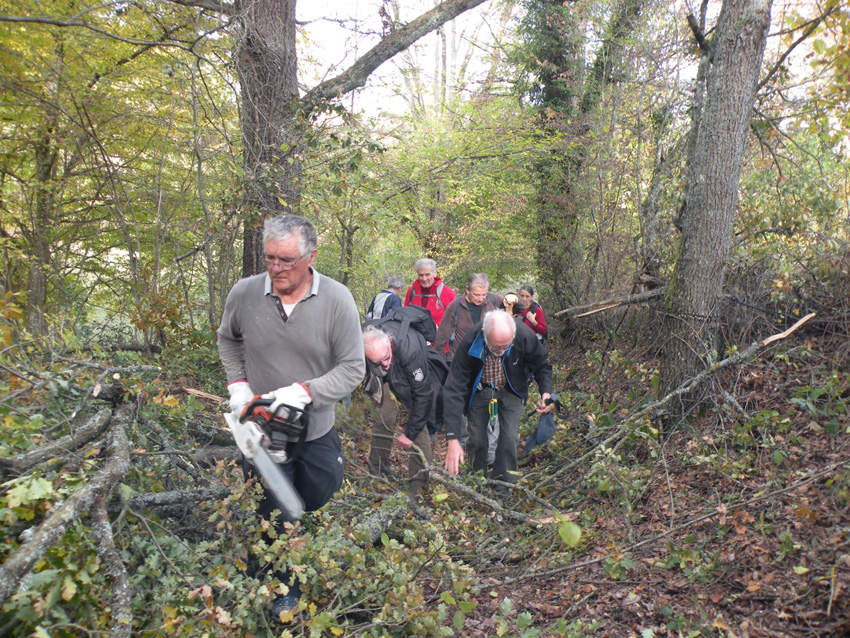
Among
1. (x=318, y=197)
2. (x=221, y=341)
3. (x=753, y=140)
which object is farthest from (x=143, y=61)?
(x=753, y=140)

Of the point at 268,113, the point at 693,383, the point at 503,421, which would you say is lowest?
the point at 503,421

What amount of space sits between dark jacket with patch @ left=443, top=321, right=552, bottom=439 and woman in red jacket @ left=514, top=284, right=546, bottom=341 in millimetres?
3312

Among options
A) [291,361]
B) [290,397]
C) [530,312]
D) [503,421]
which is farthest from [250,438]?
[530,312]

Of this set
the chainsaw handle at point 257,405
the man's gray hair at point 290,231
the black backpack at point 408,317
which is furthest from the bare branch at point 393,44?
the chainsaw handle at point 257,405

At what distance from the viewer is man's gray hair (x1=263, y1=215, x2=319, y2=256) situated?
9.84 feet

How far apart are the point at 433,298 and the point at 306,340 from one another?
190 inches

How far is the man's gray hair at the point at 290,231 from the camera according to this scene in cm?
300

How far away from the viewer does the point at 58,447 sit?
2.82m

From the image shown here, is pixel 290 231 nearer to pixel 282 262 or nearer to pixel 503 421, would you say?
pixel 282 262

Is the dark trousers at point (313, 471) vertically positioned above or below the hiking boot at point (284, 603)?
above

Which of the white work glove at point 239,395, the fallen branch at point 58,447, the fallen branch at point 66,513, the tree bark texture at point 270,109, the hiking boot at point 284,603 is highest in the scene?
the tree bark texture at point 270,109

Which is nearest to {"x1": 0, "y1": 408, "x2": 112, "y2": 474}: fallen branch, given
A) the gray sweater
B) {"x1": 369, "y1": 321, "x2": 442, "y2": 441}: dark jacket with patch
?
the gray sweater

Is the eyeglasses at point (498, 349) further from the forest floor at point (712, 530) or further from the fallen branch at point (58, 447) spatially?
the fallen branch at point (58, 447)

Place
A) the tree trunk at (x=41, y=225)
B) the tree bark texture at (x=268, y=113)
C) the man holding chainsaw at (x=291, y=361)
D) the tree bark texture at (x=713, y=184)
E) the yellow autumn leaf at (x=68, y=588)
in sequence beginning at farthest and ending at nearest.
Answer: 1. the tree trunk at (x=41, y=225)
2. the tree bark texture at (x=268, y=113)
3. the tree bark texture at (x=713, y=184)
4. the man holding chainsaw at (x=291, y=361)
5. the yellow autumn leaf at (x=68, y=588)
